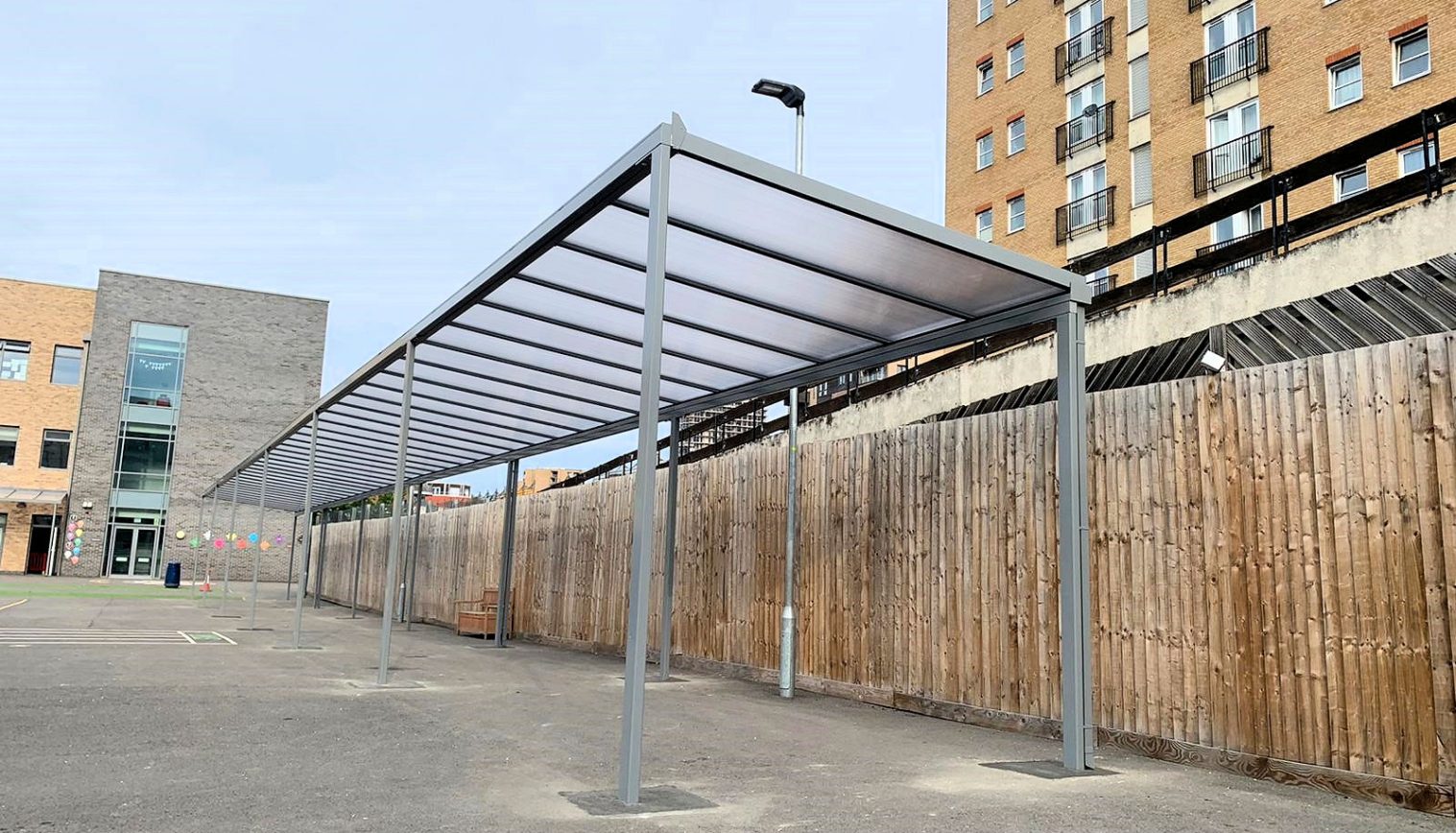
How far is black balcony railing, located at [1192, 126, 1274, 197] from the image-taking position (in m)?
22.0

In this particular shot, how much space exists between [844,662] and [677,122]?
651 cm

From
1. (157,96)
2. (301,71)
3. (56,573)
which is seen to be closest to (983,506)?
(157,96)

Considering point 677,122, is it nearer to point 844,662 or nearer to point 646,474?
point 646,474

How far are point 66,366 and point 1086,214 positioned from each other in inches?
1737

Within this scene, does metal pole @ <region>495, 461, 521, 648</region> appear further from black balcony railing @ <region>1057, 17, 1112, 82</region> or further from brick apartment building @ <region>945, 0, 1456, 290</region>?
black balcony railing @ <region>1057, 17, 1112, 82</region>

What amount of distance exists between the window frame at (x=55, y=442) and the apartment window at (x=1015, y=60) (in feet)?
139

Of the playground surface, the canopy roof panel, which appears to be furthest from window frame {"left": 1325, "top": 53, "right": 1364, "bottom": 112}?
the playground surface

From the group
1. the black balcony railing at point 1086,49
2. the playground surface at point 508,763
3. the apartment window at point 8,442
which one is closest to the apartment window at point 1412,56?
the black balcony railing at point 1086,49

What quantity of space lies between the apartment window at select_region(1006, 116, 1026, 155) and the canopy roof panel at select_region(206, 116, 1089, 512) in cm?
1966

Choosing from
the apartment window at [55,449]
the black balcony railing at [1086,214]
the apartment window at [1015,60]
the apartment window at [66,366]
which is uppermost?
the apartment window at [1015,60]

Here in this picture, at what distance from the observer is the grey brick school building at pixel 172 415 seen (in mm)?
45781

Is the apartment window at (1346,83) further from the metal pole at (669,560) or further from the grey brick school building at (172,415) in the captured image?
the grey brick school building at (172,415)

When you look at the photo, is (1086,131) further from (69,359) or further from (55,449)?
(55,449)

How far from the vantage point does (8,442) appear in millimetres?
44688
